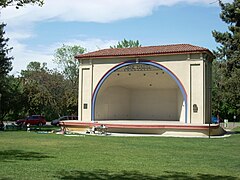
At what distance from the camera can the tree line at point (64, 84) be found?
3063 centimetres

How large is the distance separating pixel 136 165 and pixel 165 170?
1.13 meters

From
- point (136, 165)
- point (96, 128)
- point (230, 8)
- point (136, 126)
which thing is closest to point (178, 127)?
point (136, 126)

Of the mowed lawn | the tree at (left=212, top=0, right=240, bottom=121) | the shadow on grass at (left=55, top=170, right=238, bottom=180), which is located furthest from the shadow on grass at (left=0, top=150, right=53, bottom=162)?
the tree at (left=212, top=0, right=240, bottom=121)

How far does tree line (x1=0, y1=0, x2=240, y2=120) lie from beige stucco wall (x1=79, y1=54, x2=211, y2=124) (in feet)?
11.9

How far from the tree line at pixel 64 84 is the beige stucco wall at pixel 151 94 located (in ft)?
11.9

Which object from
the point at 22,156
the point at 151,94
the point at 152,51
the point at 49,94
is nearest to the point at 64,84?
the point at 49,94

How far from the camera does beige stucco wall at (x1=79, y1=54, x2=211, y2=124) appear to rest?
25562mm

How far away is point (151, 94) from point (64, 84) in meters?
16.5

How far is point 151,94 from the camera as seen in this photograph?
37.7 m

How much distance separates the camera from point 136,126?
25.5 metres

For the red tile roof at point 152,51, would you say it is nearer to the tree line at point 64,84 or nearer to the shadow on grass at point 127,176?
the tree line at point 64,84

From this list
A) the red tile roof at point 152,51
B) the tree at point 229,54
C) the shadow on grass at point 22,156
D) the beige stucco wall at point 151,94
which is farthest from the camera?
the tree at point 229,54

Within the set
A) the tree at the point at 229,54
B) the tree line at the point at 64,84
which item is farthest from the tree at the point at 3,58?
the tree at the point at 229,54

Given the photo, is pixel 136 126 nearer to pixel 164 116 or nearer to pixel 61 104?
pixel 164 116
